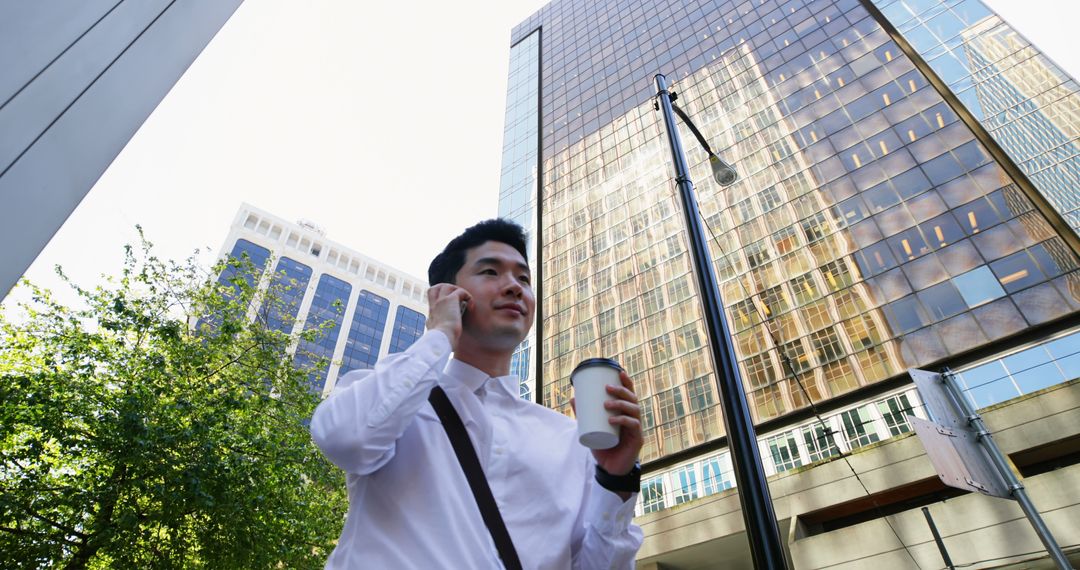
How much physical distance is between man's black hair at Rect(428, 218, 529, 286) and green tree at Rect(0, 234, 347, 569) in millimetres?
8221

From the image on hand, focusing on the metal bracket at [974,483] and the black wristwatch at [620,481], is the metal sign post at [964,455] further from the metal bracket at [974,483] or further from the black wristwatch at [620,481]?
the black wristwatch at [620,481]

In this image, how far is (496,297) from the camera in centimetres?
200

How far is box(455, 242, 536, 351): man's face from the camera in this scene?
193 centimetres

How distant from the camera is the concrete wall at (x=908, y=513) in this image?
45.6ft

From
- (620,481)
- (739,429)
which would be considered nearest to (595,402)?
(620,481)

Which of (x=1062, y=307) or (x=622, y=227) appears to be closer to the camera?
(x=1062, y=307)

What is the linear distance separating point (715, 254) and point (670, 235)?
3.55m

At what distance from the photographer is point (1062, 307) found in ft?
59.1

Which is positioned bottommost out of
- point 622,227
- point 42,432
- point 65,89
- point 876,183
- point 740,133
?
point 65,89

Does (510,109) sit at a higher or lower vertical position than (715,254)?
higher

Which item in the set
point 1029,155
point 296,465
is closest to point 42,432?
point 296,465

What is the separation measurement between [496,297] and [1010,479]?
211 inches

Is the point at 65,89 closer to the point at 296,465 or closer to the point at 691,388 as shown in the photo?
the point at 296,465

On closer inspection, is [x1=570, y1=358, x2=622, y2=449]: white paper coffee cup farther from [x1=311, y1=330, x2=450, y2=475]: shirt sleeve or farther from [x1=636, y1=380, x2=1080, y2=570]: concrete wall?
[x1=636, y1=380, x2=1080, y2=570]: concrete wall
